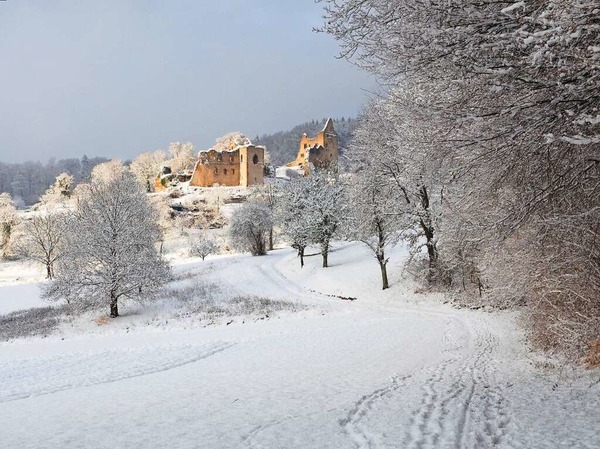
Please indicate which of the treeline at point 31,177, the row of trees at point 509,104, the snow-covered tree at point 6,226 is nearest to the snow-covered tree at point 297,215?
the row of trees at point 509,104

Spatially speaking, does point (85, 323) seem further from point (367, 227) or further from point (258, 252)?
point (258, 252)

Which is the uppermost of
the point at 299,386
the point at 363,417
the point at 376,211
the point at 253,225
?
the point at 376,211

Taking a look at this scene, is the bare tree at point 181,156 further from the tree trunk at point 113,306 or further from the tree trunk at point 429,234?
the tree trunk at point 429,234

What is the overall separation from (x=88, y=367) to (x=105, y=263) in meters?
11.2

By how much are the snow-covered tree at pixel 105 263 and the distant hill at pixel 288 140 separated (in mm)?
108816

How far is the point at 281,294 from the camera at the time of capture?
26.7 meters

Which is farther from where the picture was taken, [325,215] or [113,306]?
[325,215]

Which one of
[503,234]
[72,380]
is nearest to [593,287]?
[503,234]

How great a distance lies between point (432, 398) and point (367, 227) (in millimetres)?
17315

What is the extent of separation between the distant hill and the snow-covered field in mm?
114967

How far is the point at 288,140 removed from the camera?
15275cm

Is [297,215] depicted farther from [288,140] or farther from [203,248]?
[288,140]

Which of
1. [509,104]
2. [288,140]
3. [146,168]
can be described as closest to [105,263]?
[509,104]

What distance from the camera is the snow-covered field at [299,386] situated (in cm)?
540
